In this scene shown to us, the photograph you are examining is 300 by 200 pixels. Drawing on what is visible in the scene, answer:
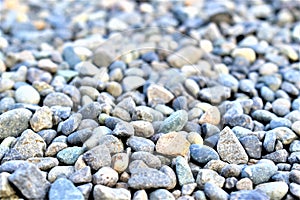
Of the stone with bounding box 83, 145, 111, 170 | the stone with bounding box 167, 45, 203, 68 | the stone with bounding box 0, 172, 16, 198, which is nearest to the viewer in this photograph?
the stone with bounding box 0, 172, 16, 198

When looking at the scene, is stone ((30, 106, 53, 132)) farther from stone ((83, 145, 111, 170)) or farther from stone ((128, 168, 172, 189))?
stone ((128, 168, 172, 189))

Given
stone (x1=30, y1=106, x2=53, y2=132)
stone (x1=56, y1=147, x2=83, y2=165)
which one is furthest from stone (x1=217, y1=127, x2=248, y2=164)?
stone (x1=30, y1=106, x2=53, y2=132)

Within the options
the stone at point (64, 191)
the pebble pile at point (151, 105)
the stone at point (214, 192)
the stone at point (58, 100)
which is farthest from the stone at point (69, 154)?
the stone at point (214, 192)

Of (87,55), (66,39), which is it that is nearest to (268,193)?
(87,55)

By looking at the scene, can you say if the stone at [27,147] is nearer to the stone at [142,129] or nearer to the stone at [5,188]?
the stone at [5,188]

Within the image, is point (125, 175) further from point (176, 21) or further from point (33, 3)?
point (33, 3)

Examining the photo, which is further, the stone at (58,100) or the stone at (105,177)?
the stone at (58,100)
